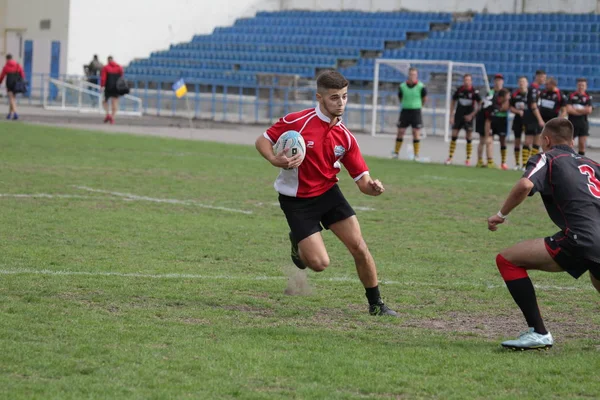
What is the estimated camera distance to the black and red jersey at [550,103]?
67.9 ft

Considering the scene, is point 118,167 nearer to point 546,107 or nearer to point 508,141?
point 546,107

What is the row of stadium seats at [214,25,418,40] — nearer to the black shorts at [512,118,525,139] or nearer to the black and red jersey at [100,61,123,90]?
the black and red jersey at [100,61,123,90]

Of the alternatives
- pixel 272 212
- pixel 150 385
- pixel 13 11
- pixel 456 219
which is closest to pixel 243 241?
pixel 272 212

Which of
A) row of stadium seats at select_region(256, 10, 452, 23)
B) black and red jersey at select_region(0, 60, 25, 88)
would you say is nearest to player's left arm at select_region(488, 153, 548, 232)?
black and red jersey at select_region(0, 60, 25, 88)

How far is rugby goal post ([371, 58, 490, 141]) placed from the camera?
92.2 ft

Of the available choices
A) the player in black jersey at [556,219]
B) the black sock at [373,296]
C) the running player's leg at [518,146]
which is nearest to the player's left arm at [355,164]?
the black sock at [373,296]

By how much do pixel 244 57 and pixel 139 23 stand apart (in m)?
7.02

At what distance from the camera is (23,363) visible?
5297 mm

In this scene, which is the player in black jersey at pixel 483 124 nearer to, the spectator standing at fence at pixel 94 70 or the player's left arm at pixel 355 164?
the player's left arm at pixel 355 164

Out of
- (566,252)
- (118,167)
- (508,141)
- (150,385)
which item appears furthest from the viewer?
(508,141)

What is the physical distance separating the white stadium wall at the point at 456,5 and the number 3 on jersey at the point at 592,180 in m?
32.9

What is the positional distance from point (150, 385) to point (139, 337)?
3.34 ft

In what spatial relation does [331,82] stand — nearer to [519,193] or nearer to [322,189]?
[322,189]

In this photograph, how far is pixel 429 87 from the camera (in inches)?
1190
